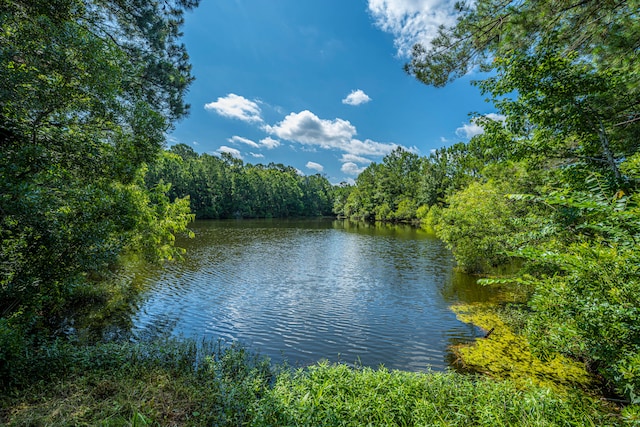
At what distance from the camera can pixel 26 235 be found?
5.52 metres

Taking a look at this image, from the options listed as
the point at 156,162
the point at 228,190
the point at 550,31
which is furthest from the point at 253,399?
the point at 228,190

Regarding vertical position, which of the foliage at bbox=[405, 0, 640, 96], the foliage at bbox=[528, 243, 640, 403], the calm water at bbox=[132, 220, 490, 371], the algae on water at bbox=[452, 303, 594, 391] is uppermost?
the foliage at bbox=[405, 0, 640, 96]

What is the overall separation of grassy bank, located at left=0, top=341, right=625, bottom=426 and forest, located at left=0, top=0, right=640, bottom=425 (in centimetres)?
3

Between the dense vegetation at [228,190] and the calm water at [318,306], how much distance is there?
38854mm

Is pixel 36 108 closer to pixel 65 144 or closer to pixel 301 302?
pixel 65 144

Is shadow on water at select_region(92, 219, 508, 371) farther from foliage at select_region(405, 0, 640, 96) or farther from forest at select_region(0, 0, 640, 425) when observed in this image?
foliage at select_region(405, 0, 640, 96)

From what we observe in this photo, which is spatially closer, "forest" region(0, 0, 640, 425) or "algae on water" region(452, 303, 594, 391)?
"forest" region(0, 0, 640, 425)

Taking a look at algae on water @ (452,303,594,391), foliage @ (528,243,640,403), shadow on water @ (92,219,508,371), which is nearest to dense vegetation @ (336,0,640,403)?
foliage @ (528,243,640,403)

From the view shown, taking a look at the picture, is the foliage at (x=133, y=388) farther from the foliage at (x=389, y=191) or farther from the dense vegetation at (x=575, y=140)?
the foliage at (x=389, y=191)

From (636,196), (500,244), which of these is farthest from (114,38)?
(500,244)

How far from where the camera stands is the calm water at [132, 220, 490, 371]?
350 inches

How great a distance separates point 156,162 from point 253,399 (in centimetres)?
647

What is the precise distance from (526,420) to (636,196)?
354 centimetres

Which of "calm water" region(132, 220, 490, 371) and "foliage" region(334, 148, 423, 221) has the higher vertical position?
"foliage" region(334, 148, 423, 221)
